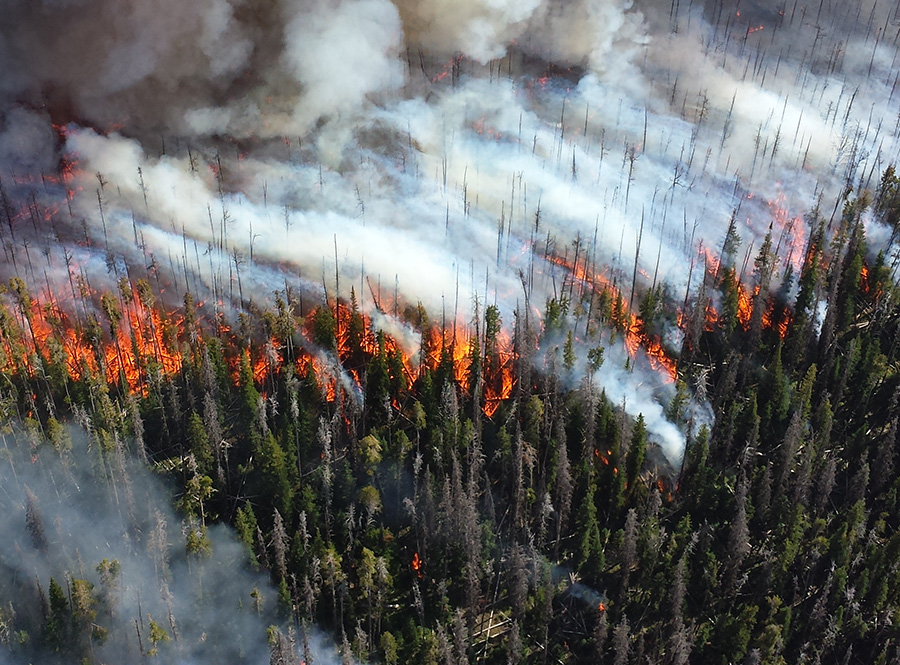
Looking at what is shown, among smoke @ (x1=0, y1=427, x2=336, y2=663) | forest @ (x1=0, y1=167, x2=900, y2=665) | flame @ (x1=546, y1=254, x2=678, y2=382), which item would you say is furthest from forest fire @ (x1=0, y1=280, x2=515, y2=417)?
flame @ (x1=546, y1=254, x2=678, y2=382)

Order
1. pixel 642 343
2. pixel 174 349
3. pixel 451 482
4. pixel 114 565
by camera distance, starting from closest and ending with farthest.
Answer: pixel 114 565 < pixel 451 482 < pixel 174 349 < pixel 642 343

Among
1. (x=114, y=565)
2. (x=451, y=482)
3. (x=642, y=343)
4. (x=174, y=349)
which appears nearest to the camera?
(x=114, y=565)

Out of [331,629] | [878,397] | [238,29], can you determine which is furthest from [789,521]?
[238,29]

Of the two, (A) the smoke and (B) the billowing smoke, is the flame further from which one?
(A) the smoke

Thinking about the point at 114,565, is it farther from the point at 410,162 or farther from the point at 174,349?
the point at 410,162

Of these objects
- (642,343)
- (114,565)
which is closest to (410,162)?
(642,343)

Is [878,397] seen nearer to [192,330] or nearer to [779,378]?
[779,378]

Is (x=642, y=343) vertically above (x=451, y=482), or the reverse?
(x=642, y=343)
